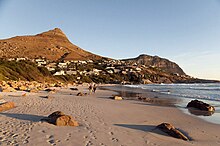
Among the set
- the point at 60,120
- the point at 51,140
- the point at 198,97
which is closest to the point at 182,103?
the point at 198,97

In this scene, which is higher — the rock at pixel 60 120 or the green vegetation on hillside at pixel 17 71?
the green vegetation on hillside at pixel 17 71

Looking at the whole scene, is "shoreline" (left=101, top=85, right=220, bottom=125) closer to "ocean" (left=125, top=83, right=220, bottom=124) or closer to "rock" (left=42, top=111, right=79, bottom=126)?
"ocean" (left=125, top=83, right=220, bottom=124)

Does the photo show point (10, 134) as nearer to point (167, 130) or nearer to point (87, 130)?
point (87, 130)

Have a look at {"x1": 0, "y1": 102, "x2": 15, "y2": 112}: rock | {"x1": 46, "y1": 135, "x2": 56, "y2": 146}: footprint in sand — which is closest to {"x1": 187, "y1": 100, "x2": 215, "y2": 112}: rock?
{"x1": 46, "y1": 135, "x2": 56, "y2": 146}: footprint in sand

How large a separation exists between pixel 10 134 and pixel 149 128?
6.03 metres

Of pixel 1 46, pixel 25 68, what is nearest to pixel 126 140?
pixel 25 68

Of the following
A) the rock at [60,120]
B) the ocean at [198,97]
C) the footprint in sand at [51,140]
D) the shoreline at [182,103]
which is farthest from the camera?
the ocean at [198,97]

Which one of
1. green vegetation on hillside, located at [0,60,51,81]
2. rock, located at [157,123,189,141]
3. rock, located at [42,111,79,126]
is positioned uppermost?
green vegetation on hillside, located at [0,60,51,81]

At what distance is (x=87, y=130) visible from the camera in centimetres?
A: 774

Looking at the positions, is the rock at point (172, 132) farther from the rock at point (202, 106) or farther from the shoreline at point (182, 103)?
the rock at point (202, 106)

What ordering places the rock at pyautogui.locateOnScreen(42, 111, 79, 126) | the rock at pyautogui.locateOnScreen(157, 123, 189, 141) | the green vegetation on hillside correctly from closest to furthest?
the rock at pyautogui.locateOnScreen(157, 123, 189, 141)
the rock at pyautogui.locateOnScreen(42, 111, 79, 126)
the green vegetation on hillside

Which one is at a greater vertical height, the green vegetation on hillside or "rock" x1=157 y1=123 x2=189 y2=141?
the green vegetation on hillside

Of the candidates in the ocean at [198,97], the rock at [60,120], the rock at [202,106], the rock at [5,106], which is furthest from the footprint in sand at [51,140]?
the rock at [202,106]

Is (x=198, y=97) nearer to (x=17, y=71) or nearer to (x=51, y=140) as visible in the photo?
(x=51, y=140)
